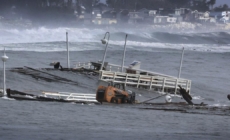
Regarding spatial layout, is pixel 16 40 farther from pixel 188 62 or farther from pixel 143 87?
pixel 143 87

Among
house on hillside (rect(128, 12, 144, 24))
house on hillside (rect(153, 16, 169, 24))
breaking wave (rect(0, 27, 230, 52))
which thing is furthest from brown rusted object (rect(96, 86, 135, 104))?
house on hillside (rect(153, 16, 169, 24))

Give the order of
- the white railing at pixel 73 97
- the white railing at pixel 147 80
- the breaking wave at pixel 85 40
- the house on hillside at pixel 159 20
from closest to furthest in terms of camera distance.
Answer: the white railing at pixel 73 97, the white railing at pixel 147 80, the breaking wave at pixel 85 40, the house on hillside at pixel 159 20

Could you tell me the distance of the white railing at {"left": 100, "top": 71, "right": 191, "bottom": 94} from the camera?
4422 cm

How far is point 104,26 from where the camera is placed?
17950 centimetres

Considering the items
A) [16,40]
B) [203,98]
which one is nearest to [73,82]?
[203,98]

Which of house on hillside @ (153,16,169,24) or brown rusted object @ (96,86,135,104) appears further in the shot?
house on hillside @ (153,16,169,24)

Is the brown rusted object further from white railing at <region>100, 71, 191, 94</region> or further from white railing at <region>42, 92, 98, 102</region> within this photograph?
white railing at <region>100, 71, 191, 94</region>

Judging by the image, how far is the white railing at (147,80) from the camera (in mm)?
44219

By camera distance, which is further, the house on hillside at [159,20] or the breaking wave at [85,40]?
the house on hillside at [159,20]

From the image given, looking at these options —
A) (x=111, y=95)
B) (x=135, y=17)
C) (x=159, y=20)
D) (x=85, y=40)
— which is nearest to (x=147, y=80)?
(x=111, y=95)

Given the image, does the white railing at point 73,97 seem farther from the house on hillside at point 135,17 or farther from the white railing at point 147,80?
the house on hillside at point 135,17

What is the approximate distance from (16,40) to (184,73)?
40437 mm

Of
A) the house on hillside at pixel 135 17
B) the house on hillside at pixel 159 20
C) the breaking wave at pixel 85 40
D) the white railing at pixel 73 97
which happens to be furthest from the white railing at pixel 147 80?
the house on hillside at pixel 159 20

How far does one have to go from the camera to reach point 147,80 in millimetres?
44688
